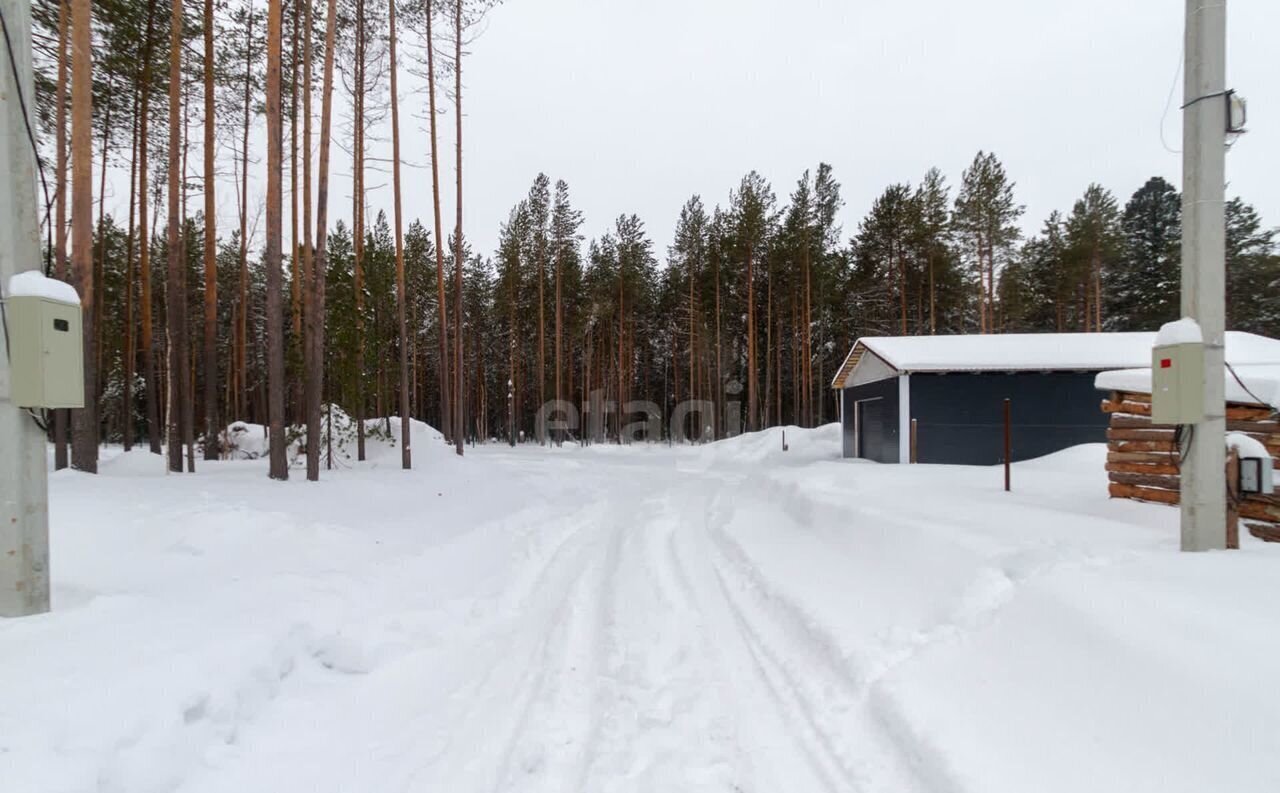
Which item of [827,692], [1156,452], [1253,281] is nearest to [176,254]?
[827,692]

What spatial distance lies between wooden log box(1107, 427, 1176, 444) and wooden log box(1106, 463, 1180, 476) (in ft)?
0.84

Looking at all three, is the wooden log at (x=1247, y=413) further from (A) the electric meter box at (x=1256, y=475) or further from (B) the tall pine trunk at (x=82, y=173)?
(B) the tall pine trunk at (x=82, y=173)

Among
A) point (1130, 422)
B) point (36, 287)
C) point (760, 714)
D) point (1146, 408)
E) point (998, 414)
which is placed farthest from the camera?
point (998, 414)

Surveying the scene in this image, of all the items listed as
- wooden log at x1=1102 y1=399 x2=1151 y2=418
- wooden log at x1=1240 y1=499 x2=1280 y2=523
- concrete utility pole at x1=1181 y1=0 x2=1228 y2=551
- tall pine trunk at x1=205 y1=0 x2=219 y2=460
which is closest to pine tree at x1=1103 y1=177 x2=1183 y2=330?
wooden log at x1=1102 y1=399 x2=1151 y2=418

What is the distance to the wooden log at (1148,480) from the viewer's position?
19.3 ft

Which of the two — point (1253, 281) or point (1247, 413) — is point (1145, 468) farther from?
point (1253, 281)

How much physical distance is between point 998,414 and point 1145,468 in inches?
423

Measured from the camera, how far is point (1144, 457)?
6.29m

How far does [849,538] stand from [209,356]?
43.9 ft

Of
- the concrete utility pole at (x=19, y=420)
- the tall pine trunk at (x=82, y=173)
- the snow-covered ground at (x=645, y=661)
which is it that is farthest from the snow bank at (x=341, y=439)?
the concrete utility pole at (x=19, y=420)

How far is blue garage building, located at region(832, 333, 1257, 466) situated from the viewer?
51.2 feet

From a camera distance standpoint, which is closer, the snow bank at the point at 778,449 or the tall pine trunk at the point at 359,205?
the tall pine trunk at the point at 359,205

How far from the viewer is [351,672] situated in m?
3.90

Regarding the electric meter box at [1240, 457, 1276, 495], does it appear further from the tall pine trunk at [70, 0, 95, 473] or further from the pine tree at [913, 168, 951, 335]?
the pine tree at [913, 168, 951, 335]
